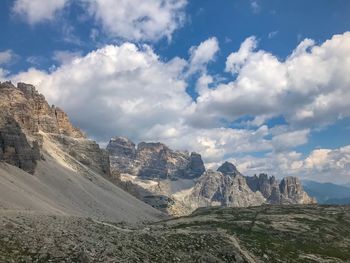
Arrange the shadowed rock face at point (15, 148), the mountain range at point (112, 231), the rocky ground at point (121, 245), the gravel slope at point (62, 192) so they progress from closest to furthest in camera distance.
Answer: the rocky ground at point (121, 245) → the mountain range at point (112, 231) → the gravel slope at point (62, 192) → the shadowed rock face at point (15, 148)

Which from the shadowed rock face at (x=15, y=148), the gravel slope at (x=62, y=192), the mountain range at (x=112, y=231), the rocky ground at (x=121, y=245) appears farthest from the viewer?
the shadowed rock face at (x=15, y=148)

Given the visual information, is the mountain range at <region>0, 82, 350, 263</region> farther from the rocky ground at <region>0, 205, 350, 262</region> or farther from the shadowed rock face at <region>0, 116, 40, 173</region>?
the shadowed rock face at <region>0, 116, 40, 173</region>

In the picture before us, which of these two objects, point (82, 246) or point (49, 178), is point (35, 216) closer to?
point (82, 246)

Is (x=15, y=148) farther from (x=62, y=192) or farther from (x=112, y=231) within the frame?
(x=112, y=231)

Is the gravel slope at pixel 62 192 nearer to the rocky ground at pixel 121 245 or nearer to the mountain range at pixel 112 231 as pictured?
the mountain range at pixel 112 231

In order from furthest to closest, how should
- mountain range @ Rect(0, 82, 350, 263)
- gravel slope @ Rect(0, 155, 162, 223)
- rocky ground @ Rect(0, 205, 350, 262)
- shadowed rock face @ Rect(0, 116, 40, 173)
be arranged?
shadowed rock face @ Rect(0, 116, 40, 173), gravel slope @ Rect(0, 155, 162, 223), mountain range @ Rect(0, 82, 350, 263), rocky ground @ Rect(0, 205, 350, 262)

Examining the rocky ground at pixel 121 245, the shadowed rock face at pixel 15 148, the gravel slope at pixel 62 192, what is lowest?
the rocky ground at pixel 121 245

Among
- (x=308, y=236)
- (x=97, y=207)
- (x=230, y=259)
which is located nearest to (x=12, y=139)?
(x=97, y=207)

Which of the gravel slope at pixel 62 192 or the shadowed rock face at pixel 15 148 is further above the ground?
the shadowed rock face at pixel 15 148

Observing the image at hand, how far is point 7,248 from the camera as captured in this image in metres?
52.8

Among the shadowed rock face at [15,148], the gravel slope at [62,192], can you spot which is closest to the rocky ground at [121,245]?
the gravel slope at [62,192]

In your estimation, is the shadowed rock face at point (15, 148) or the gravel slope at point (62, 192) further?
the shadowed rock face at point (15, 148)

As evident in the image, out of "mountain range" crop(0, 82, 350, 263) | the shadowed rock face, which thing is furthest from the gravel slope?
the shadowed rock face

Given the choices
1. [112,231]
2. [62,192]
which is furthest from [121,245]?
[62,192]
